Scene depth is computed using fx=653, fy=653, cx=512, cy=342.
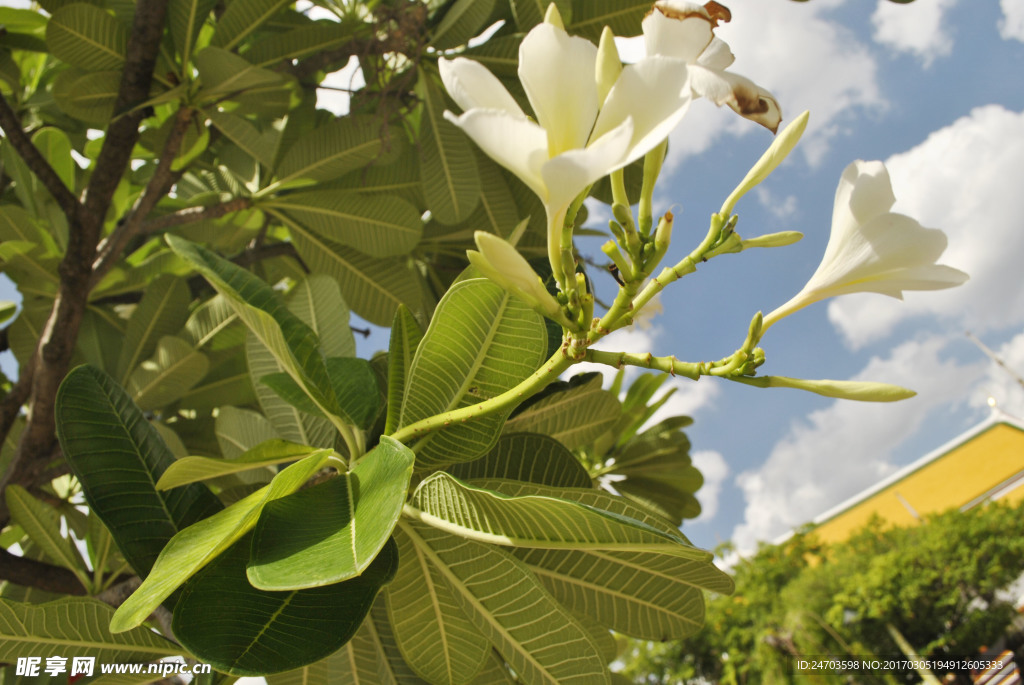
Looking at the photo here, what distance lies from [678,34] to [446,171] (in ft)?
3.40

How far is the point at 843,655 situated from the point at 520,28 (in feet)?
39.0

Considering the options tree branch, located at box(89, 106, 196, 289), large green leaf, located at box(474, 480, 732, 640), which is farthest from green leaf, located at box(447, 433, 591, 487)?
tree branch, located at box(89, 106, 196, 289)

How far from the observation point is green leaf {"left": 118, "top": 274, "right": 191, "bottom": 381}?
149cm

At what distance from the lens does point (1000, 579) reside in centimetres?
998

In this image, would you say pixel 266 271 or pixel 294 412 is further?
pixel 266 271

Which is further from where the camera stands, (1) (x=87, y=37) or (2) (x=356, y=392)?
(1) (x=87, y=37)

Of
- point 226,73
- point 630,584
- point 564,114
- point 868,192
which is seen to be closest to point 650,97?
point 564,114

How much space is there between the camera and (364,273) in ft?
A: 5.17

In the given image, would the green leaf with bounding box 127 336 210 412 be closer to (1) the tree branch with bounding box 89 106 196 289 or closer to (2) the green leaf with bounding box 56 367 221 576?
(1) the tree branch with bounding box 89 106 196 289

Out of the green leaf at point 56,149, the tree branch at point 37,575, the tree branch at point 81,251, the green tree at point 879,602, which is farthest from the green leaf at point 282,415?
the green tree at point 879,602

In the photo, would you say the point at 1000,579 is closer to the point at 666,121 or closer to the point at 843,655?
the point at 843,655

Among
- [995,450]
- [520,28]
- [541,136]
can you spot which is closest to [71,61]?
[520,28]

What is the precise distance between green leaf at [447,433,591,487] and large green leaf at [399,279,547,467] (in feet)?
0.45

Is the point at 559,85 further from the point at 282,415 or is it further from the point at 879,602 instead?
the point at 879,602
